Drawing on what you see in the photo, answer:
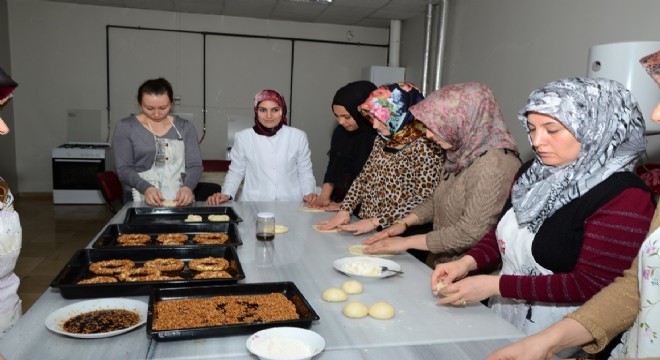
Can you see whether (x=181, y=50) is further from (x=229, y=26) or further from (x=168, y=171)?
(x=168, y=171)

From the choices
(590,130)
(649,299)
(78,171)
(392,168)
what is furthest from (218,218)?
(78,171)

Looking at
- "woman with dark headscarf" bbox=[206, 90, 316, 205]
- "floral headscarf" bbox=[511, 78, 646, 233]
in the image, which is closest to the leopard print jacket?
"woman with dark headscarf" bbox=[206, 90, 316, 205]

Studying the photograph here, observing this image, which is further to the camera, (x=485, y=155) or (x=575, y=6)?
(x=575, y=6)

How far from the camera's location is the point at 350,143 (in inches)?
126

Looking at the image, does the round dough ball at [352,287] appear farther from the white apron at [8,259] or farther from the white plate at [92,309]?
the white apron at [8,259]

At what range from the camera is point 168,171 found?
291 cm

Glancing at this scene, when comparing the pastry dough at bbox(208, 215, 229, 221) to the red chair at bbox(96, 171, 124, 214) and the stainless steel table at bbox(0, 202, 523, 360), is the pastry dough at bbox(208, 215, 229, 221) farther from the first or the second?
the red chair at bbox(96, 171, 124, 214)

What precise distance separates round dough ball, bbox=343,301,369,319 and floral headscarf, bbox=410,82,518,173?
82 centimetres

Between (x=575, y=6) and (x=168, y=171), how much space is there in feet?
10.1

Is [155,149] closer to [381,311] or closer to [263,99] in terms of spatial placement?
[263,99]

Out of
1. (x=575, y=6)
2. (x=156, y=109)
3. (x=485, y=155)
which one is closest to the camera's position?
(x=485, y=155)

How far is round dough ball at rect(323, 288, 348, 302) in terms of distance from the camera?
143cm

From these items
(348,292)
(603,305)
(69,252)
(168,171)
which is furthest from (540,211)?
(69,252)

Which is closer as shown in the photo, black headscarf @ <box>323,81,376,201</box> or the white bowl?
the white bowl
